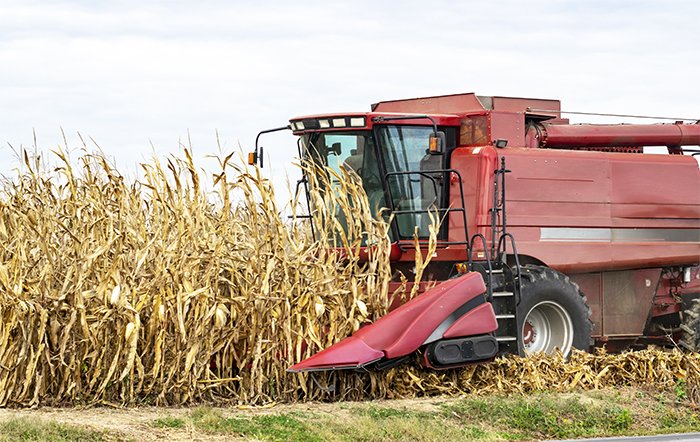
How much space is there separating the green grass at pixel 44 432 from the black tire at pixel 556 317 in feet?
17.2

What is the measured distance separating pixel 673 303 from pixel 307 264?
225 inches

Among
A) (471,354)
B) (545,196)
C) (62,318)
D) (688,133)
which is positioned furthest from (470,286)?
(688,133)

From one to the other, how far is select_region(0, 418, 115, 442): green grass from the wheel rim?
5301mm

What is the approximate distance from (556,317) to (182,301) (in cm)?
438

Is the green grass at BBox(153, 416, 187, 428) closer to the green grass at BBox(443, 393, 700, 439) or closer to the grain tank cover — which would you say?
the green grass at BBox(443, 393, 700, 439)

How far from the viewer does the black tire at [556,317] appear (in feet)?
37.6

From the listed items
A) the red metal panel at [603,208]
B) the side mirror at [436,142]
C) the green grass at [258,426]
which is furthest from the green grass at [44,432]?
the red metal panel at [603,208]

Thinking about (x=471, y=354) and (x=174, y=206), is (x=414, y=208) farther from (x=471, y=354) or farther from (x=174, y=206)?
(x=174, y=206)

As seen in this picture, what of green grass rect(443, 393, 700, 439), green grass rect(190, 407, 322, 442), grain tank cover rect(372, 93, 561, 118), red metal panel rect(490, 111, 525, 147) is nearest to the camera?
green grass rect(190, 407, 322, 442)

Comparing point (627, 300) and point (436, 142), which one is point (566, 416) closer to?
point (436, 142)

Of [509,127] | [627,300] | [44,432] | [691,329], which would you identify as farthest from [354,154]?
[44,432]

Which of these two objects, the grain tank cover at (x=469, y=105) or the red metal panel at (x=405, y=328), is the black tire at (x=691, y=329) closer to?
the grain tank cover at (x=469, y=105)

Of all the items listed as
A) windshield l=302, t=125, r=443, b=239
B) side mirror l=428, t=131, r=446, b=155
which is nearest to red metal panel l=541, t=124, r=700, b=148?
windshield l=302, t=125, r=443, b=239

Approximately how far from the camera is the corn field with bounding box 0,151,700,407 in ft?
30.4
